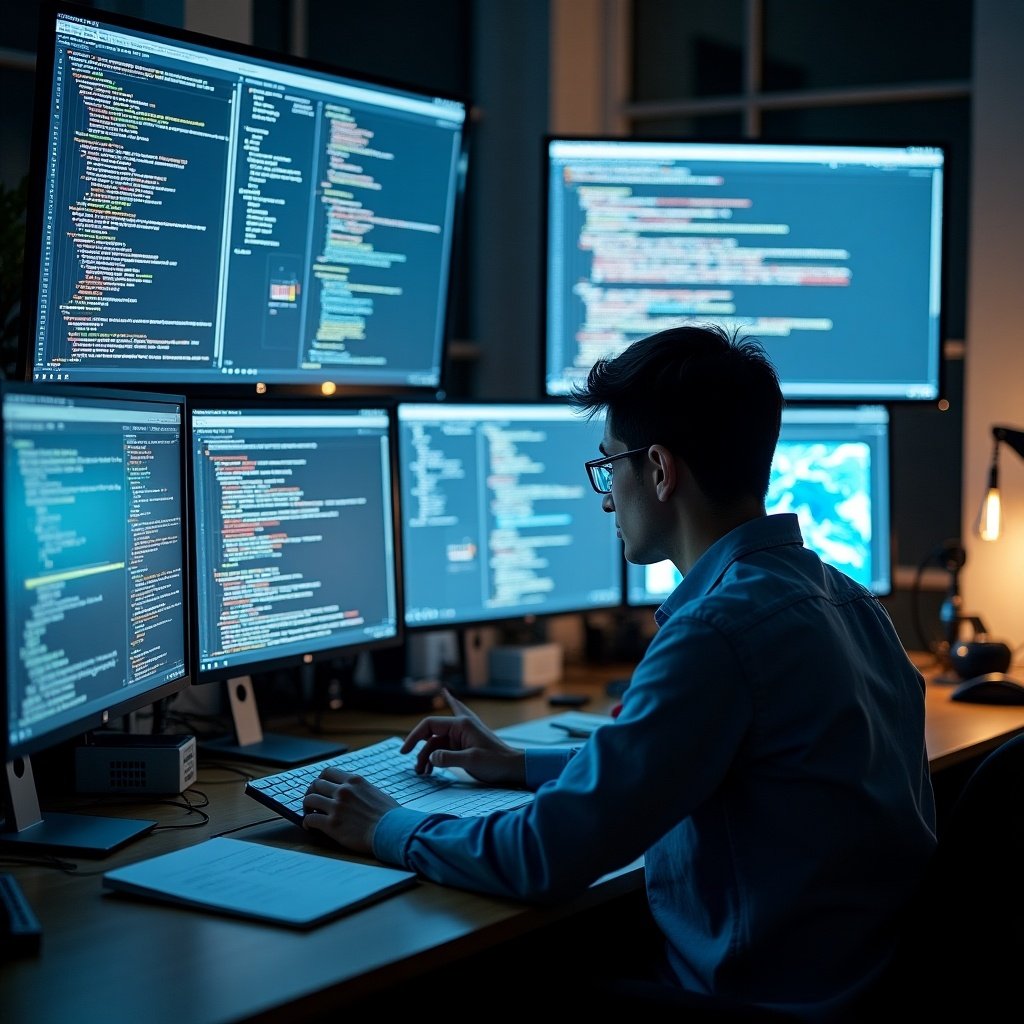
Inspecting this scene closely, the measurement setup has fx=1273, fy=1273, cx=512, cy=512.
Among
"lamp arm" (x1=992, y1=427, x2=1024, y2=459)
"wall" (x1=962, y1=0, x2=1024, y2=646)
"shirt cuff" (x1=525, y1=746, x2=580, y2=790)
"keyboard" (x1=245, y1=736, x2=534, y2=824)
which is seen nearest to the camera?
"keyboard" (x1=245, y1=736, x2=534, y2=824)

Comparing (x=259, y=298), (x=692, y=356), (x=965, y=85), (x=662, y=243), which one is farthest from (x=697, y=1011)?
(x=965, y=85)

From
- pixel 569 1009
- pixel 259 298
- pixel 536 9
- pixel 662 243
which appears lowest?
pixel 569 1009

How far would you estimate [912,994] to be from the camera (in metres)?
1.28

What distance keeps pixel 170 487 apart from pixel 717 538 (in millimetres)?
720

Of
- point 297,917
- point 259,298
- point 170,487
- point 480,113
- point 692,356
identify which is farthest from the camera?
point 480,113

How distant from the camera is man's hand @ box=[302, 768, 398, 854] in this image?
1.44m

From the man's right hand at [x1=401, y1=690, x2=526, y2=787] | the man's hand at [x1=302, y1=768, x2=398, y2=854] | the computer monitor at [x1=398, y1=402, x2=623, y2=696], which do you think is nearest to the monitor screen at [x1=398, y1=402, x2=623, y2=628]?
the computer monitor at [x1=398, y1=402, x2=623, y2=696]

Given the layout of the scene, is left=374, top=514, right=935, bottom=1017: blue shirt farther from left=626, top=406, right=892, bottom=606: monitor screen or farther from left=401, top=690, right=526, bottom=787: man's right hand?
left=626, top=406, right=892, bottom=606: monitor screen

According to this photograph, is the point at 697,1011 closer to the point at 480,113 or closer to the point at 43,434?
the point at 43,434

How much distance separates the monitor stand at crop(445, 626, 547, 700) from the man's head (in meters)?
0.99

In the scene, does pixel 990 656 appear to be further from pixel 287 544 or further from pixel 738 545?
pixel 287 544

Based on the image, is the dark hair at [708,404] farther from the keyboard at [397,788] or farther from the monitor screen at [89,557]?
→ the monitor screen at [89,557]

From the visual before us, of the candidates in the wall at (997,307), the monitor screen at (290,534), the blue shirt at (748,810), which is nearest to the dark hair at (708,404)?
the blue shirt at (748,810)

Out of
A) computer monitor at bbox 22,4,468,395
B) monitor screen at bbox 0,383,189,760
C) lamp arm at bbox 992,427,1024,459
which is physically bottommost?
monitor screen at bbox 0,383,189,760
